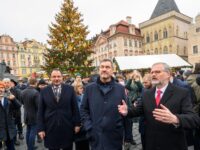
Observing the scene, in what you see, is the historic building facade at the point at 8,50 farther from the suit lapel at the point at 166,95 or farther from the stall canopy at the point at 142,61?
the suit lapel at the point at 166,95

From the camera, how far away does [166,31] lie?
51.2m

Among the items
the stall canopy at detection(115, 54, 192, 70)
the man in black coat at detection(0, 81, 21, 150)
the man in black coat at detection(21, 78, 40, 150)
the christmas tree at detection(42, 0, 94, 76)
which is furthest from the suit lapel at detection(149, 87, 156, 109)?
the christmas tree at detection(42, 0, 94, 76)

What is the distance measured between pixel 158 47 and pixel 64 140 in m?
51.1

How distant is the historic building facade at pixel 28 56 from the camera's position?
91500mm

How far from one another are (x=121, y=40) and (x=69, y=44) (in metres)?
28.7

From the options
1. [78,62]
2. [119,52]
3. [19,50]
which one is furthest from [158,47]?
[19,50]

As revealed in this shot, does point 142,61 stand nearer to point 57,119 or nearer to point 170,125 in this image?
point 57,119

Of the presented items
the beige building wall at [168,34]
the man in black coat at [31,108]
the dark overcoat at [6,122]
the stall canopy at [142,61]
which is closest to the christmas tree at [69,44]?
the stall canopy at [142,61]

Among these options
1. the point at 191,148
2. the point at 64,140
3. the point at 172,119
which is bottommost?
the point at 191,148

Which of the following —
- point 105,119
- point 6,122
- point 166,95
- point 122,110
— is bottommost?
point 6,122

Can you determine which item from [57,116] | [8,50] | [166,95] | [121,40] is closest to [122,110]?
[166,95]

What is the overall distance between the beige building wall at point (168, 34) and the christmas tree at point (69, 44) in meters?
30.5

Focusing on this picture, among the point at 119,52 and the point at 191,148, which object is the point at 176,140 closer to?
the point at 191,148

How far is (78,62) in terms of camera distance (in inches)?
949
